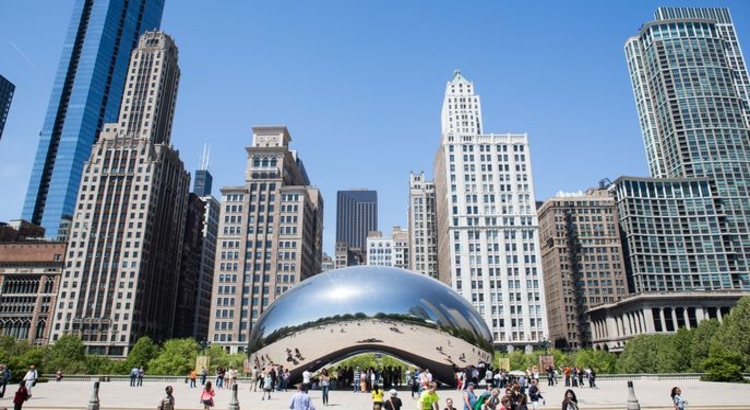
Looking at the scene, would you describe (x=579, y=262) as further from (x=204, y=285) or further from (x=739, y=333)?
(x=204, y=285)

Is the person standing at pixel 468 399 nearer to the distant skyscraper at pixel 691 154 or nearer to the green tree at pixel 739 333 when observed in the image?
the green tree at pixel 739 333

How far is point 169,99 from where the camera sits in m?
154

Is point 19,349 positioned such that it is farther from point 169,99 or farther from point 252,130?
point 169,99

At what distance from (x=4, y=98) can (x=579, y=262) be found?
682ft

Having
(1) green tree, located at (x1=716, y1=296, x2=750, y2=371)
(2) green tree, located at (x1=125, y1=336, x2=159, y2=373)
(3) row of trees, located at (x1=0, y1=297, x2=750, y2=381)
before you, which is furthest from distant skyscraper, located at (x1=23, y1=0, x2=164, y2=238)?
(1) green tree, located at (x1=716, y1=296, x2=750, y2=371)

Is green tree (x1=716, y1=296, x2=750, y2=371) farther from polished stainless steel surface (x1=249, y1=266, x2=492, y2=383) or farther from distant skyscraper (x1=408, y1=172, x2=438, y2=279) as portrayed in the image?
distant skyscraper (x1=408, y1=172, x2=438, y2=279)

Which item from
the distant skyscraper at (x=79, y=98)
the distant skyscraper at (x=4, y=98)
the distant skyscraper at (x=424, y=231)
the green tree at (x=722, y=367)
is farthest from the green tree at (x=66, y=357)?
the distant skyscraper at (x=4, y=98)

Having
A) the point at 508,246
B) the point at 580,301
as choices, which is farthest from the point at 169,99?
the point at 580,301

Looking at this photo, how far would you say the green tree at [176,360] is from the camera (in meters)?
73.0

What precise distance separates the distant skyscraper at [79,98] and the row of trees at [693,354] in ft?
455

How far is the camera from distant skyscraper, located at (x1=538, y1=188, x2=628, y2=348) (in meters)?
142

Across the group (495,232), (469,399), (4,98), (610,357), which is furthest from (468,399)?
(4,98)

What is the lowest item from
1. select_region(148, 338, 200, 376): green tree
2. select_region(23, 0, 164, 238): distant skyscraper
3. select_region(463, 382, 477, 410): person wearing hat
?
select_region(463, 382, 477, 410): person wearing hat

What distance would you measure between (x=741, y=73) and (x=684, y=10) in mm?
34147
